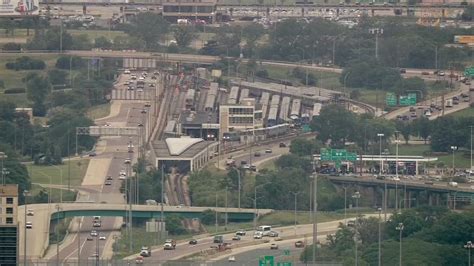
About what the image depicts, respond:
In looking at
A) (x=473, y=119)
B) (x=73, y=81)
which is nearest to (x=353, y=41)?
(x=73, y=81)

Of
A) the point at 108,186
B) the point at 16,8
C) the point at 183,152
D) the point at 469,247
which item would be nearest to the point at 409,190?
the point at 108,186

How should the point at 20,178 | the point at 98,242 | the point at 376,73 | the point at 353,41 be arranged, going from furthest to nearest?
the point at 353,41, the point at 376,73, the point at 20,178, the point at 98,242

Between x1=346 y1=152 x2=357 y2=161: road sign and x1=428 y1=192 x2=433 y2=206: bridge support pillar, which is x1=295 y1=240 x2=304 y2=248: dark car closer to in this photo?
x1=428 y1=192 x2=433 y2=206: bridge support pillar

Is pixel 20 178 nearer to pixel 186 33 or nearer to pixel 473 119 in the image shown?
pixel 473 119

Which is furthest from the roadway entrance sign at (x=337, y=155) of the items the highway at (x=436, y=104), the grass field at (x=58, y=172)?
the highway at (x=436, y=104)

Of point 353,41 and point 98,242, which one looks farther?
point 353,41

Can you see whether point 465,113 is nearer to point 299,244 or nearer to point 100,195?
point 100,195
